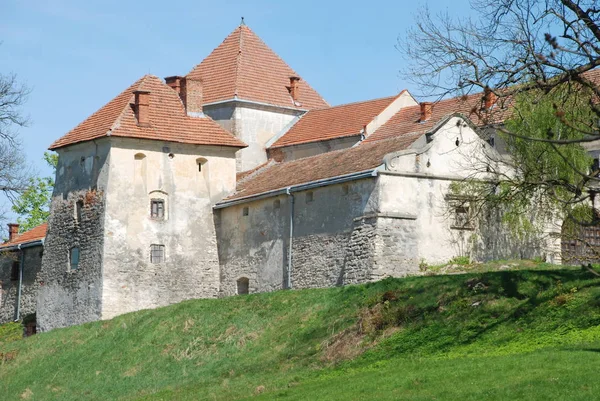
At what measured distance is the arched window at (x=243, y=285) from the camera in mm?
43250

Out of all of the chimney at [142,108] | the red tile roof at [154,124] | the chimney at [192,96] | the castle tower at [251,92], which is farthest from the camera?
the castle tower at [251,92]

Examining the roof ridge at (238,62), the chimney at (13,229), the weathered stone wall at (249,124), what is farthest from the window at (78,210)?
the chimney at (13,229)

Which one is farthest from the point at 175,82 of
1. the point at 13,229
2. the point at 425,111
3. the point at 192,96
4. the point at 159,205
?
the point at 13,229

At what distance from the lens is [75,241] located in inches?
1762

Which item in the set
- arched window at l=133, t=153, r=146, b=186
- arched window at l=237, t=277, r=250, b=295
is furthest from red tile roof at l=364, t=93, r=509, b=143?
arched window at l=133, t=153, r=146, b=186

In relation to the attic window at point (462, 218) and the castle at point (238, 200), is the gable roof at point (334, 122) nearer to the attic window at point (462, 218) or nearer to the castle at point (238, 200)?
the castle at point (238, 200)

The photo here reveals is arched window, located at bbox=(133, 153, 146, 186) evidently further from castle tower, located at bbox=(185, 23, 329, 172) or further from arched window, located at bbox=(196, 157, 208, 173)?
castle tower, located at bbox=(185, 23, 329, 172)

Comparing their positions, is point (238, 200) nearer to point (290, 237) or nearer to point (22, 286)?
point (290, 237)

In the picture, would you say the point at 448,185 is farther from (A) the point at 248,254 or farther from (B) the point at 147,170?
(B) the point at 147,170

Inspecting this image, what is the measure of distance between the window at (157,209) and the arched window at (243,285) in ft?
12.2

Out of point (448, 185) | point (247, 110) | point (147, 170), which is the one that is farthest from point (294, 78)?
point (448, 185)

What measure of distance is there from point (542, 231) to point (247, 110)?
15215 millimetres

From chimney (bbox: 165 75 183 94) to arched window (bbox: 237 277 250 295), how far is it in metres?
8.46

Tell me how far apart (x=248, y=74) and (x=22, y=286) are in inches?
504
